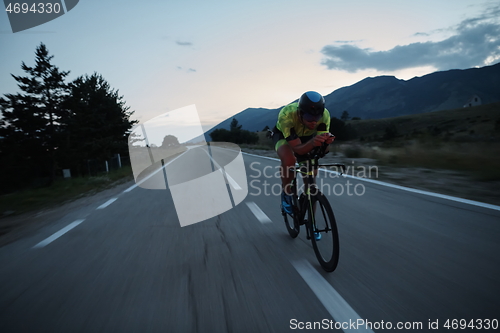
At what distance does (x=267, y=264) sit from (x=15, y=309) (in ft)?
7.53

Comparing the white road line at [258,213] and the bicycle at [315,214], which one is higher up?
the bicycle at [315,214]

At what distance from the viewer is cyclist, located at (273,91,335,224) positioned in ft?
11.2

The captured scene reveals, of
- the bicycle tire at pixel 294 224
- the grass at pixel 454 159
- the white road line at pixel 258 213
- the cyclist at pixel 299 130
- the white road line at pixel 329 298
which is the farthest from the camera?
the grass at pixel 454 159

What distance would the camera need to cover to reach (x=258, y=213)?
6.09 meters

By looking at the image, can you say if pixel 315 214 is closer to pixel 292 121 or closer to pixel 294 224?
pixel 294 224

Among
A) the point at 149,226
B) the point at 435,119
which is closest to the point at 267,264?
the point at 149,226

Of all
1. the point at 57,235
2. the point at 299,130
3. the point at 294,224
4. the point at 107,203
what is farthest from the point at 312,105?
the point at 107,203

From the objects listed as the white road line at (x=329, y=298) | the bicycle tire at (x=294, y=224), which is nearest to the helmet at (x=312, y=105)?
the bicycle tire at (x=294, y=224)

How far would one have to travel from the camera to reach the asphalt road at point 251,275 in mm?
2465

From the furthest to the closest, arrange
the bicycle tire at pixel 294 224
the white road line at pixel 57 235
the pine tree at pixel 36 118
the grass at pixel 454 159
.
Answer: the pine tree at pixel 36 118, the grass at pixel 454 159, the white road line at pixel 57 235, the bicycle tire at pixel 294 224

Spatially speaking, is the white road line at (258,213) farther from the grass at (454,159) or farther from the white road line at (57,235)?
the grass at (454,159)

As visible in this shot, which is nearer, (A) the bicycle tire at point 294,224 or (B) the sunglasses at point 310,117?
(B) the sunglasses at point 310,117

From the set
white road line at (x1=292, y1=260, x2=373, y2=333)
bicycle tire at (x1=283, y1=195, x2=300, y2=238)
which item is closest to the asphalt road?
white road line at (x1=292, y1=260, x2=373, y2=333)

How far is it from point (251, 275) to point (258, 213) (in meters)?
2.86
